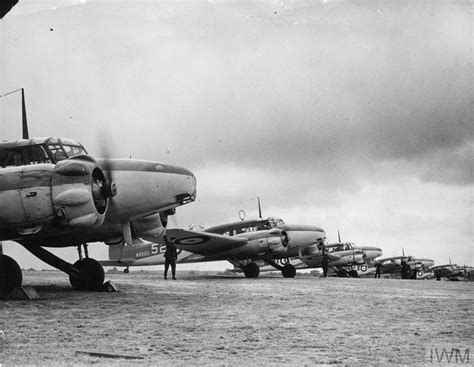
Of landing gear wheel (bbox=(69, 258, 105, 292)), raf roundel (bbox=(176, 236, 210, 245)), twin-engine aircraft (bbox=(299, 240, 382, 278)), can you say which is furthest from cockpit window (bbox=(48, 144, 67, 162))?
twin-engine aircraft (bbox=(299, 240, 382, 278))

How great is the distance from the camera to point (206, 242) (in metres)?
24.3

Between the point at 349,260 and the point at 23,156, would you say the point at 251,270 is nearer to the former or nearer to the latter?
the point at 349,260

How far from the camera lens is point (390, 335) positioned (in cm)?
651

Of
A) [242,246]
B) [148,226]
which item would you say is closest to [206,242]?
[242,246]

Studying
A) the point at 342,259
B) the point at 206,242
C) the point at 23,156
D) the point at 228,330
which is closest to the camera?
the point at 228,330

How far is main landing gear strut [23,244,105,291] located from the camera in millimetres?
13000

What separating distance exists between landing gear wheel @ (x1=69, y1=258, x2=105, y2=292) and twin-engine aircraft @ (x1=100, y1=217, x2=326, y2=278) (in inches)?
342

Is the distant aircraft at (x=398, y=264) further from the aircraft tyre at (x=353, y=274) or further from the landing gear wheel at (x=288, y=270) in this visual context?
the landing gear wheel at (x=288, y=270)

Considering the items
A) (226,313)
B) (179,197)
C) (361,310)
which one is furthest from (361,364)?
(179,197)

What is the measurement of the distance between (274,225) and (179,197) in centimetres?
1472

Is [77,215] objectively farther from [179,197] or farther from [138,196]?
[179,197]

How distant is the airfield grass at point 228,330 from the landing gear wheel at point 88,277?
2.17m

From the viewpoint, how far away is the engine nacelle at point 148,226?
13.8 metres

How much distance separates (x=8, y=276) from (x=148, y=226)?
4.17 metres
